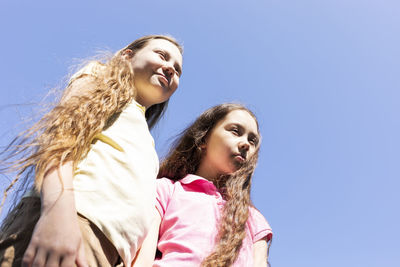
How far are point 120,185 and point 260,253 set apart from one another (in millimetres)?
1445

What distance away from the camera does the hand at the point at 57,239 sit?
148 cm

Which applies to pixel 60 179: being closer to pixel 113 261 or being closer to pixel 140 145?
pixel 113 261

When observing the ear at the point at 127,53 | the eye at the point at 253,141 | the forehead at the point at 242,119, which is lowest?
the eye at the point at 253,141

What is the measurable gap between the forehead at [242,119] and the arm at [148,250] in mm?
1201

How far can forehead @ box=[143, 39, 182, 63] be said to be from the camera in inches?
116

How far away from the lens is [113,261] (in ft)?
5.88

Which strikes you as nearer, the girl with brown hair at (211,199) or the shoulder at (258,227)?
the girl with brown hair at (211,199)

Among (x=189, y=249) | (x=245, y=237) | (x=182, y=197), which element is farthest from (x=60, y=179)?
(x=245, y=237)

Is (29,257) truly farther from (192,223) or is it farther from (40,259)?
(192,223)

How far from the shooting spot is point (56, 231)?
5.00ft

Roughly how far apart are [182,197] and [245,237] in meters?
0.57

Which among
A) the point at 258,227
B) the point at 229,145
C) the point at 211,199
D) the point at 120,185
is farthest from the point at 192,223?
the point at 120,185

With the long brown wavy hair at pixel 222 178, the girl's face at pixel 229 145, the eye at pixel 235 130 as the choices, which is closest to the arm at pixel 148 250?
the long brown wavy hair at pixel 222 178

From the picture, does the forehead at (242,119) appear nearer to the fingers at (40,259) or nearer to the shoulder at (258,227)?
the shoulder at (258,227)
